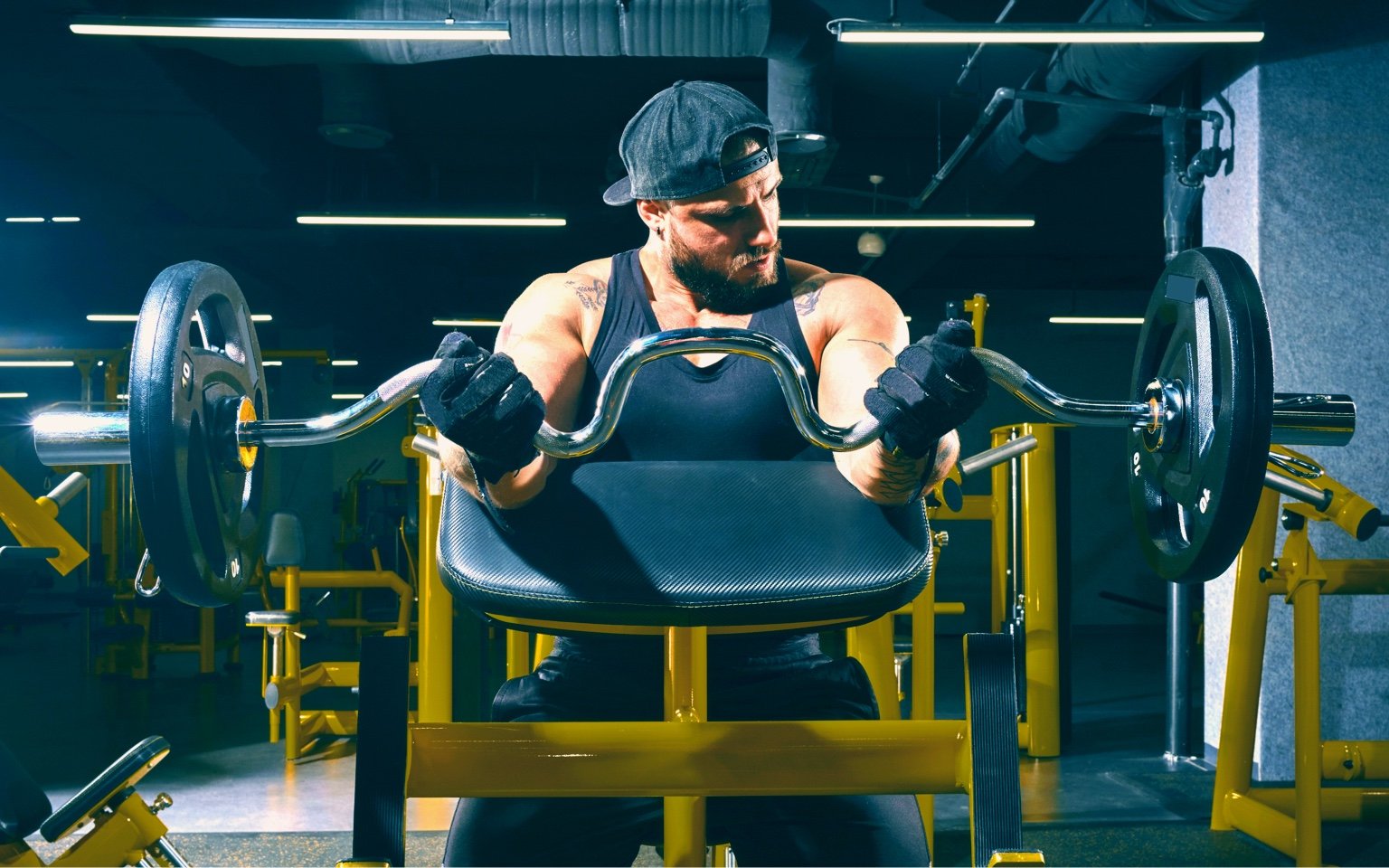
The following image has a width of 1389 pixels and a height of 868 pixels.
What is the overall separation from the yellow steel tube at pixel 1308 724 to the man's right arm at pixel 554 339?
2.12m

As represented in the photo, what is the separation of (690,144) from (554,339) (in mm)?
346

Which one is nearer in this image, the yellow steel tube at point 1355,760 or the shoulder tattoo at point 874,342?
the shoulder tattoo at point 874,342

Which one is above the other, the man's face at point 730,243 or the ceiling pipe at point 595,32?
the ceiling pipe at point 595,32

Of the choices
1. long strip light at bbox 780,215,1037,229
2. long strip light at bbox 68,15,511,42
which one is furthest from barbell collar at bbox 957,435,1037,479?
long strip light at bbox 780,215,1037,229

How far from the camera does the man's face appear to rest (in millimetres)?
1416

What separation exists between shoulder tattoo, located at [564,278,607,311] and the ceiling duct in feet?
9.75

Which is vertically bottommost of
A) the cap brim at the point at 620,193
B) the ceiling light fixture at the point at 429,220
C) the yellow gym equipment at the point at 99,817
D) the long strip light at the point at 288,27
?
the yellow gym equipment at the point at 99,817

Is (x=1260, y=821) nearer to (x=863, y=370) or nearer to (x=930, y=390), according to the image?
(x=863, y=370)

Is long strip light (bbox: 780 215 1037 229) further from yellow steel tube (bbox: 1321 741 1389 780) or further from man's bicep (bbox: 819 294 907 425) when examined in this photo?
man's bicep (bbox: 819 294 907 425)

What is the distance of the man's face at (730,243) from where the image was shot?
1416 millimetres

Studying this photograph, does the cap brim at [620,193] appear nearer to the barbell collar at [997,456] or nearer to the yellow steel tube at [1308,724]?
the barbell collar at [997,456]

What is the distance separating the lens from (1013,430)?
443 centimetres

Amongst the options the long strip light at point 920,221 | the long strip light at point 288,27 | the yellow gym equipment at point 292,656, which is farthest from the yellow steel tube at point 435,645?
the long strip light at point 920,221

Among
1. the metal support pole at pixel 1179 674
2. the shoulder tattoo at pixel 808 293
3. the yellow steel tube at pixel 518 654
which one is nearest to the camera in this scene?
the shoulder tattoo at pixel 808 293
